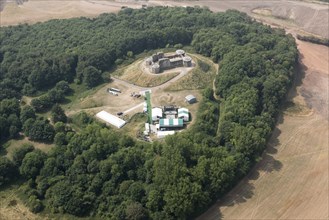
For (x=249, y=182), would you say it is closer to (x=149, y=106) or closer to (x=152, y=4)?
(x=149, y=106)

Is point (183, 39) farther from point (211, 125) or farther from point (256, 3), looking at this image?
point (256, 3)

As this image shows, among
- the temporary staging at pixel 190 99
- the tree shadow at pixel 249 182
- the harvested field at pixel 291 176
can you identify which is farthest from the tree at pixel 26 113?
the harvested field at pixel 291 176

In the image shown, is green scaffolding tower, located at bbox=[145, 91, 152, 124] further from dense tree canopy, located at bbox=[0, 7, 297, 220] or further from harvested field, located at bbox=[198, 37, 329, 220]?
harvested field, located at bbox=[198, 37, 329, 220]

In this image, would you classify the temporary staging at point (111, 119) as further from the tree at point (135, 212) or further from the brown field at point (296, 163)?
the tree at point (135, 212)

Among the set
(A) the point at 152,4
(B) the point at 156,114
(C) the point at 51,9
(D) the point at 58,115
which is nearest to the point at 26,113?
(D) the point at 58,115

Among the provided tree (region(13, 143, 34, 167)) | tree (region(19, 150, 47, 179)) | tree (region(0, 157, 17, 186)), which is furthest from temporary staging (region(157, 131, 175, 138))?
tree (region(0, 157, 17, 186))
